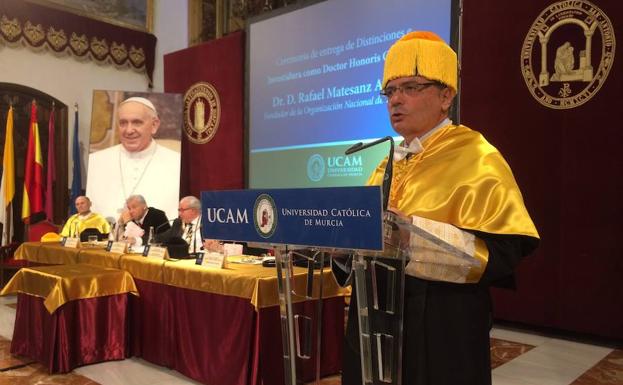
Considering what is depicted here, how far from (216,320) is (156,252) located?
2.86 feet

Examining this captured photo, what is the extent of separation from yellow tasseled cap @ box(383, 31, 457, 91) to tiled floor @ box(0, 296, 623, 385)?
231 centimetres

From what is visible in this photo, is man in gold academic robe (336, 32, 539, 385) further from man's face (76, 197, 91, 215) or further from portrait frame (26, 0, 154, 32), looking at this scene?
portrait frame (26, 0, 154, 32)

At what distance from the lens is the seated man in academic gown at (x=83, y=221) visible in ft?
20.0

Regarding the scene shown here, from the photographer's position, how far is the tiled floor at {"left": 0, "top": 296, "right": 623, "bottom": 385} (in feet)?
A: 11.1

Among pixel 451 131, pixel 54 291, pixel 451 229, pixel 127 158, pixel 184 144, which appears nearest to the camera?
pixel 451 229

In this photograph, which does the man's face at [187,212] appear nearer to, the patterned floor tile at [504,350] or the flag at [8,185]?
the patterned floor tile at [504,350]

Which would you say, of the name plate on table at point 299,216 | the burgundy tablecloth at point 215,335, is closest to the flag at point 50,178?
the burgundy tablecloth at point 215,335

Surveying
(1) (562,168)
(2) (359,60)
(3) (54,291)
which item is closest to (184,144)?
(2) (359,60)

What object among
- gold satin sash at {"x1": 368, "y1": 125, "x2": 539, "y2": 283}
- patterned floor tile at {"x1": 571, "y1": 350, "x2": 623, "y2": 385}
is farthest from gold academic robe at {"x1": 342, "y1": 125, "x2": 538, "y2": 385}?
patterned floor tile at {"x1": 571, "y1": 350, "x2": 623, "y2": 385}

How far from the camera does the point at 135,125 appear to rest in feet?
22.3

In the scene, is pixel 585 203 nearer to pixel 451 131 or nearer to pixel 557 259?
pixel 557 259

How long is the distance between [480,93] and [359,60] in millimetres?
1210

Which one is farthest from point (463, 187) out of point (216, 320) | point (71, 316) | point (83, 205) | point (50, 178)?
point (50, 178)

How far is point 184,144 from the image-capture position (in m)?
7.70
